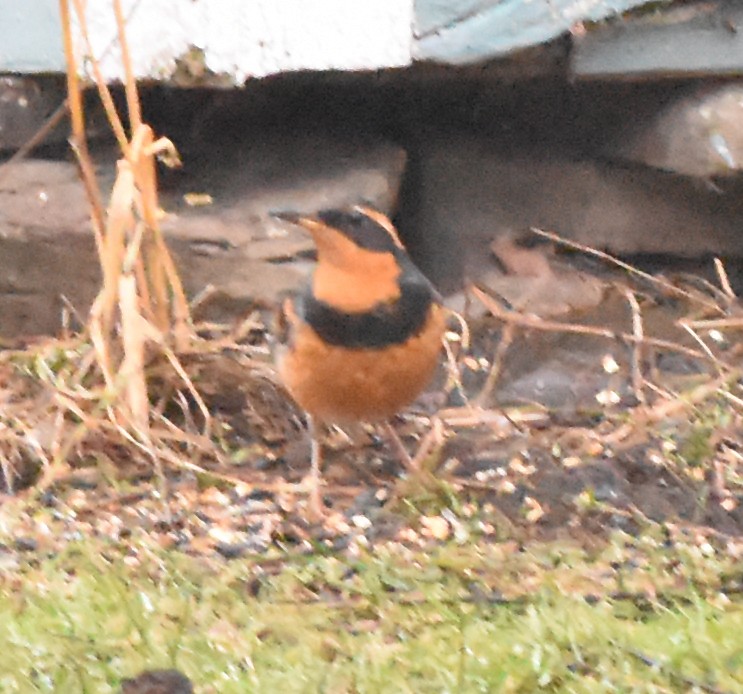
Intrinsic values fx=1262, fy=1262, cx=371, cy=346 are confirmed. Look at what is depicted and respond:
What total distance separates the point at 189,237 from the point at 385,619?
1514mm

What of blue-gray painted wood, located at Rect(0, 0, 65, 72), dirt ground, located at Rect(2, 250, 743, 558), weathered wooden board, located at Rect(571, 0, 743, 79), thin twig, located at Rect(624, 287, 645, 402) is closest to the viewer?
dirt ground, located at Rect(2, 250, 743, 558)

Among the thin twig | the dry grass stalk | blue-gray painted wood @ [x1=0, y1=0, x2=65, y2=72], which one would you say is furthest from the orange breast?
blue-gray painted wood @ [x1=0, y1=0, x2=65, y2=72]

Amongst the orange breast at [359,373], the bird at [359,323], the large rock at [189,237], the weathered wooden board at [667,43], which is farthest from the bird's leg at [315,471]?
the weathered wooden board at [667,43]

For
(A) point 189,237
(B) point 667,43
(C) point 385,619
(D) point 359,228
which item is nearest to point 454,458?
(D) point 359,228

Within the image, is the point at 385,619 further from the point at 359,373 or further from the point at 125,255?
the point at 125,255

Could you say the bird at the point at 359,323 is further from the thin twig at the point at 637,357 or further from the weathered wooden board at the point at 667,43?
the weathered wooden board at the point at 667,43

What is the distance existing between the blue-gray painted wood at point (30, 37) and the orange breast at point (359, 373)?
112 cm

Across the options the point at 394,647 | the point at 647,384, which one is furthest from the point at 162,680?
the point at 647,384

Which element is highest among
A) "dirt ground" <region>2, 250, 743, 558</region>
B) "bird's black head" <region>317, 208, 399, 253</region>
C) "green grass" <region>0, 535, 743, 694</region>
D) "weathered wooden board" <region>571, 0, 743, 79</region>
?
"weathered wooden board" <region>571, 0, 743, 79</region>

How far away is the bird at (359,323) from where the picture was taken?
2512mm

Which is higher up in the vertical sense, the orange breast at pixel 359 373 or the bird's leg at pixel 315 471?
the orange breast at pixel 359 373

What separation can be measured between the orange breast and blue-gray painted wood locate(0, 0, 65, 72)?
1118 mm

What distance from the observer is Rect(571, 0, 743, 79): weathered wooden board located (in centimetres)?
299

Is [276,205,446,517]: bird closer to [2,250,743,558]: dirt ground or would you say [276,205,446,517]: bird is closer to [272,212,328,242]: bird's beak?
[272,212,328,242]: bird's beak
